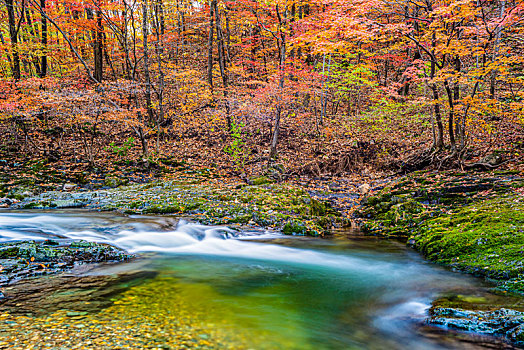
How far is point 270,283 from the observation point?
4797 mm

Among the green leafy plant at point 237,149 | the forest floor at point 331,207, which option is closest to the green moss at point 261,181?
the forest floor at point 331,207

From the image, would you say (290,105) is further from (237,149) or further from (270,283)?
(270,283)

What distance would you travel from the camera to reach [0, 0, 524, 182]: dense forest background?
9.88 meters

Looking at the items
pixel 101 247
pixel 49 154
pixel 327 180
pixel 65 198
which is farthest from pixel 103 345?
pixel 49 154

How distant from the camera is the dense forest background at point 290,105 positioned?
9883mm

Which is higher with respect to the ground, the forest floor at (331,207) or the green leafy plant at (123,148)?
the green leafy plant at (123,148)

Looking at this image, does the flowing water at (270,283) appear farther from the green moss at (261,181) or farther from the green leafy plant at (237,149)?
the green leafy plant at (237,149)

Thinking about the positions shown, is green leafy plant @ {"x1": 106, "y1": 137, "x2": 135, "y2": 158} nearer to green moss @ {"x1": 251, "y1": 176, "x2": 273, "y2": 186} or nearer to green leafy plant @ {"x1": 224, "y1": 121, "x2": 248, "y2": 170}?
green leafy plant @ {"x1": 224, "y1": 121, "x2": 248, "y2": 170}

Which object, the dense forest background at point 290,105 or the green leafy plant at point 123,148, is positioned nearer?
the dense forest background at point 290,105

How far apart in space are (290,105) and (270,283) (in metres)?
12.5

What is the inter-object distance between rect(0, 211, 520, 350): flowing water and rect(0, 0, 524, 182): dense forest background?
6.26 m

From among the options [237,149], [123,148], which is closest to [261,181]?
[237,149]

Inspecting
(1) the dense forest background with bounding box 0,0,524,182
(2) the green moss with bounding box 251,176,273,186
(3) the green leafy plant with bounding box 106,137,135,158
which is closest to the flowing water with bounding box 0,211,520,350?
(2) the green moss with bounding box 251,176,273,186

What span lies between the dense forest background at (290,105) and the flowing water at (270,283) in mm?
6261
